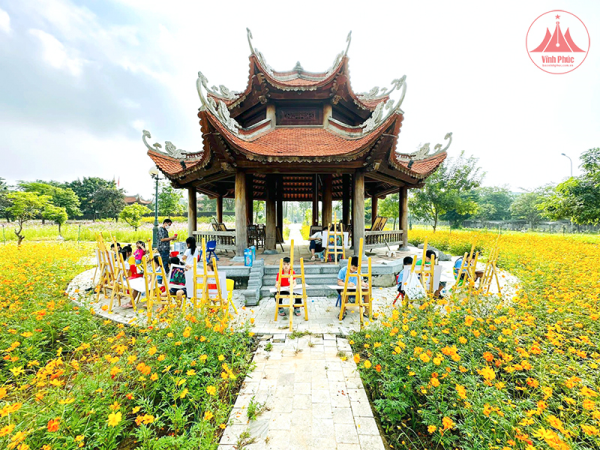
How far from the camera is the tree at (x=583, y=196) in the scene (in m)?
12.2

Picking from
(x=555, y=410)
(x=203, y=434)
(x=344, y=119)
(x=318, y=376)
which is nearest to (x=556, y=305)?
(x=555, y=410)

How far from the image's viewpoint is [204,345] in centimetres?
285

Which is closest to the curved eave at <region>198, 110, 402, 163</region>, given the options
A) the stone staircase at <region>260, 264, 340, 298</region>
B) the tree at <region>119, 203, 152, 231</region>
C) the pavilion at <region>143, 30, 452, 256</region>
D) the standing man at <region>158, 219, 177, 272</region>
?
the pavilion at <region>143, 30, 452, 256</region>

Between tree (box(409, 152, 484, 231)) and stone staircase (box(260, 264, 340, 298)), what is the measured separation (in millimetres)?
11880

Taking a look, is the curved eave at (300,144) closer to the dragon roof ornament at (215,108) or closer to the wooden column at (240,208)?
the dragon roof ornament at (215,108)

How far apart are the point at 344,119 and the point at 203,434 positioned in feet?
33.8

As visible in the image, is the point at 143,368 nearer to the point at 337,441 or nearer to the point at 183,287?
the point at 337,441

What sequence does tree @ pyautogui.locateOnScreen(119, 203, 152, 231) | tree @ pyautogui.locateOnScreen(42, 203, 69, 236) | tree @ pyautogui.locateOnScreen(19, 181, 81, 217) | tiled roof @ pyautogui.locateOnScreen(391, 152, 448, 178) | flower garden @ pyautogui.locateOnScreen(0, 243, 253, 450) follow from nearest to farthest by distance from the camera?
1. flower garden @ pyautogui.locateOnScreen(0, 243, 253, 450)
2. tiled roof @ pyautogui.locateOnScreen(391, 152, 448, 178)
3. tree @ pyautogui.locateOnScreen(42, 203, 69, 236)
4. tree @ pyautogui.locateOnScreen(119, 203, 152, 231)
5. tree @ pyautogui.locateOnScreen(19, 181, 81, 217)

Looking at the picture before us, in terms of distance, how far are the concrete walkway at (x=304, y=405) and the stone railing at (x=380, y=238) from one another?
15.3 feet

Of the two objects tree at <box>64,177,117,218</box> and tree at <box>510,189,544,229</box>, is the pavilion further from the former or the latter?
tree at <box>64,177,117,218</box>

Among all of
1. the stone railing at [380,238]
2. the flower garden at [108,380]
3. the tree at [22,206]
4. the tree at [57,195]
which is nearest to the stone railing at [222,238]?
the flower garden at [108,380]

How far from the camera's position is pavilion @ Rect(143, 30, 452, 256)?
6320 millimetres

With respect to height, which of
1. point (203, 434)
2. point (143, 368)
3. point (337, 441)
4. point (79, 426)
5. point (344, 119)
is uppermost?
point (344, 119)

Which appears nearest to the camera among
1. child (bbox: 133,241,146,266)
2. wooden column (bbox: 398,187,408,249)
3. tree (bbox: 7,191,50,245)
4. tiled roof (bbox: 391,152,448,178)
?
child (bbox: 133,241,146,266)
